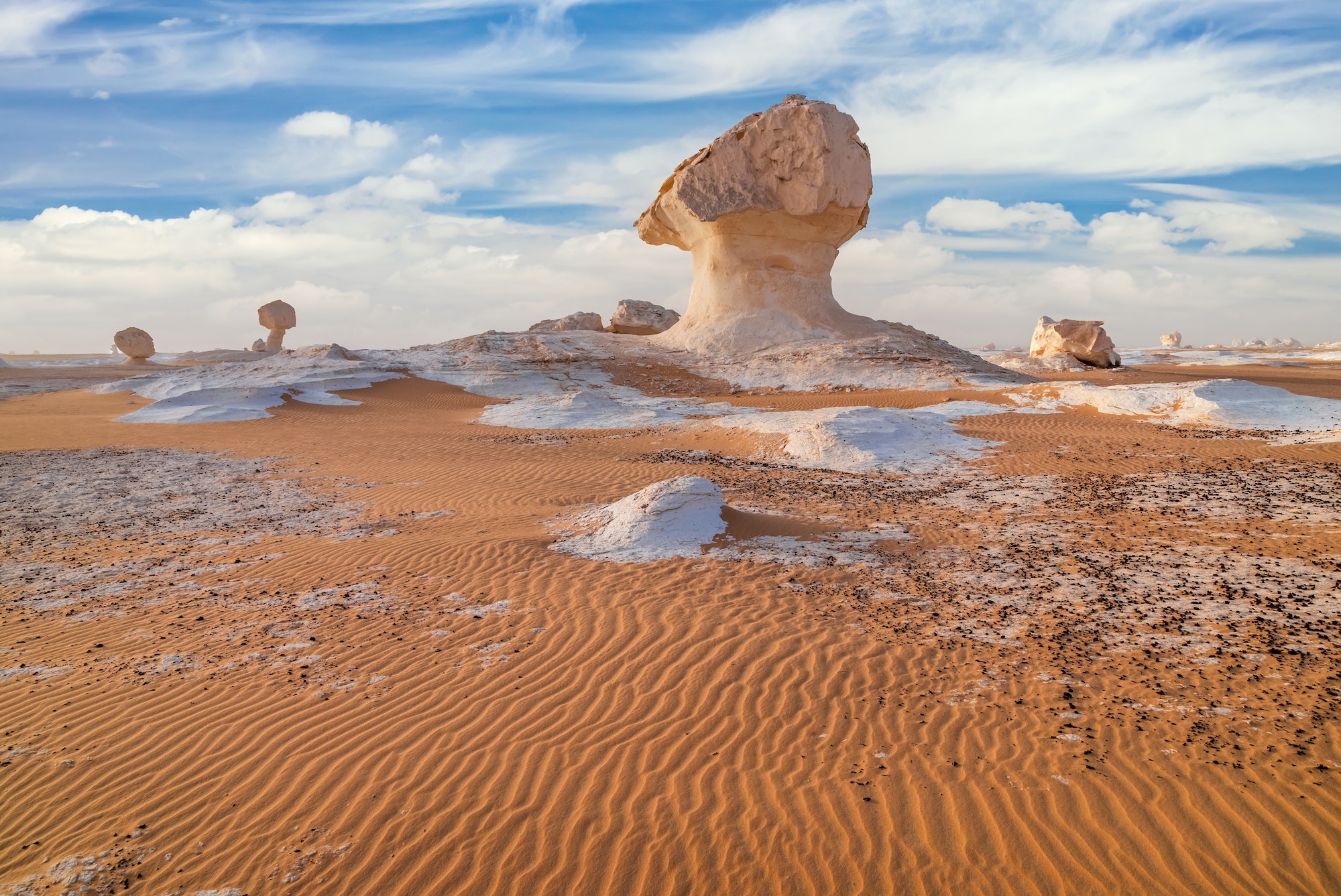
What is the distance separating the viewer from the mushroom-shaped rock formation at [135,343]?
48406 mm

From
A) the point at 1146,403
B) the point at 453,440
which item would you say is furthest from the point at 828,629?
the point at 1146,403

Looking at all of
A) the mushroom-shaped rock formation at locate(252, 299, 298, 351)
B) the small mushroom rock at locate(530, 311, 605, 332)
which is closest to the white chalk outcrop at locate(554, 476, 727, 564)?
the small mushroom rock at locate(530, 311, 605, 332)

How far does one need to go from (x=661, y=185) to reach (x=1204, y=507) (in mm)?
25876

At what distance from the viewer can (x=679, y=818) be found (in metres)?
4.05

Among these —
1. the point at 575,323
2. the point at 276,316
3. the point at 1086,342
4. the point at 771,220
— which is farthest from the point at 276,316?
the point at 1086,342

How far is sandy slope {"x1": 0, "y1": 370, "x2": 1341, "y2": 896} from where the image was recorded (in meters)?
3.75

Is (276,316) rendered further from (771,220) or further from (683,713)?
(683,713)

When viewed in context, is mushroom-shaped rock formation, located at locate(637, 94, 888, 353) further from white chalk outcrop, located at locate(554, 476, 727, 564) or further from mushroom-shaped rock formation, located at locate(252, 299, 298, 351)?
mushroom-shaped rock formation, located at locate(252, 299, 298, 351)

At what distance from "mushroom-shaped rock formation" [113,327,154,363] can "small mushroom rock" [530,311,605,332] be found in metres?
28.6

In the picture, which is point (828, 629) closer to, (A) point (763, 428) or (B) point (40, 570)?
(B) point (40, 570)

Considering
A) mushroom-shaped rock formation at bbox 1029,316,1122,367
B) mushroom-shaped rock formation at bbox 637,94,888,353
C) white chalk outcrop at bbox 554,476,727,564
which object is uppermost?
mushroom-shaped rock formation at bbox 637,94,888,353

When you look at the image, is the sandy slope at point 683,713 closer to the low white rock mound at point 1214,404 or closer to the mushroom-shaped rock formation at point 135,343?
the low white rock mound at point 1214,404

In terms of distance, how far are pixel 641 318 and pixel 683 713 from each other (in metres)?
35.8

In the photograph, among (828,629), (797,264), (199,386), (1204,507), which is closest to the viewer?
(828,629)
